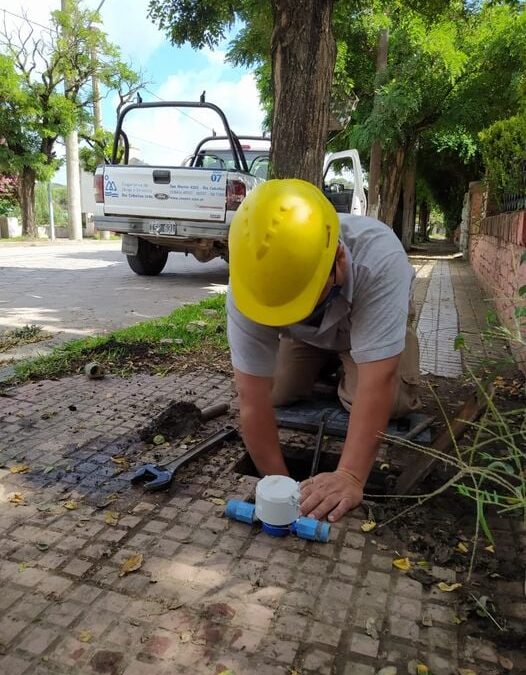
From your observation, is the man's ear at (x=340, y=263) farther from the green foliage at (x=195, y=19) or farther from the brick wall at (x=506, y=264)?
the green foliage at (x=195, y=19)

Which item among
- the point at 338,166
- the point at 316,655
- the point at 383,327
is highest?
the point at 338,166

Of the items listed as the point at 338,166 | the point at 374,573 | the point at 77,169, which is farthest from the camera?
the point at 77,169

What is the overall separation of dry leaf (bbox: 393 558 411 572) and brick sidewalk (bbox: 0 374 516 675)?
32 millimetres

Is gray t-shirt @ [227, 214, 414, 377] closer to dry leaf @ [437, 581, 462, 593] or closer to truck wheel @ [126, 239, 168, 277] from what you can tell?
dry leaf @ [437, 581, 462, 593]

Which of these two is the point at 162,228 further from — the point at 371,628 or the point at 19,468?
the point at 371,628

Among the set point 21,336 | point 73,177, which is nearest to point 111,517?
point 21,336

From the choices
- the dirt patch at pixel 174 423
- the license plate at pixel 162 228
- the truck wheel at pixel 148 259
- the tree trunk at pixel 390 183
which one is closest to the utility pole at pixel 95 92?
the tree trunk at pixel 390 183

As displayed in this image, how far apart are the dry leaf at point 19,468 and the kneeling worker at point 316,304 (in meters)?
1.01

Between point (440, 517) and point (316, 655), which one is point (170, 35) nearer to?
point (440, 517)

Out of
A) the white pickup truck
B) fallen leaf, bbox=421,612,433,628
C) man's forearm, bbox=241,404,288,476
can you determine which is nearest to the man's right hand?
man's forearm, bbox=241,404,288,476

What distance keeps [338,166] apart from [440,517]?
48.4 feet

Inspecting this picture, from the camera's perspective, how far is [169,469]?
228cm

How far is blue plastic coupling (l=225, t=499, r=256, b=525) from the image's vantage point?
6.37 ft

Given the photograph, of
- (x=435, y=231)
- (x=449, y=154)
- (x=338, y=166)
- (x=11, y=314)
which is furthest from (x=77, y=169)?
(x=435, y=231)
